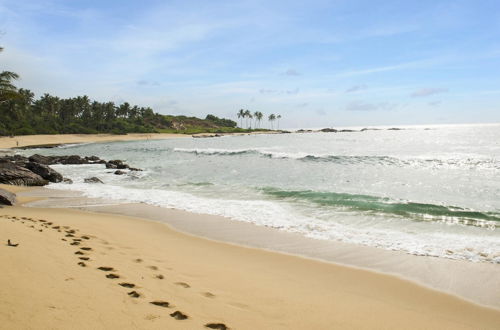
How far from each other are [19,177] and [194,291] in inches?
753

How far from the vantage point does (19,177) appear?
19.0m

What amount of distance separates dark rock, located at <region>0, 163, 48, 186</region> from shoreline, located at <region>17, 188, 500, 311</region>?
29.1 ft

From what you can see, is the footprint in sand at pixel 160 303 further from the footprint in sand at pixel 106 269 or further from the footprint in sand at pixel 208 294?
the footprint in sand at pixel 106 269

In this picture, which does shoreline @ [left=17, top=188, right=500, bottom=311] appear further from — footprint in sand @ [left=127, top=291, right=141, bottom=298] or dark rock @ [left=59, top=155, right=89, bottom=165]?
dark rock @ [left=59, top=155, right=89, bottom=165]

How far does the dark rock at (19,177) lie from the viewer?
18.7m

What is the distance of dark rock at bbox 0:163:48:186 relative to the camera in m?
18.7

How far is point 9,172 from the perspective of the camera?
750 inches

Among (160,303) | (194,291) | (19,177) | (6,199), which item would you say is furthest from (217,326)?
(19,177)

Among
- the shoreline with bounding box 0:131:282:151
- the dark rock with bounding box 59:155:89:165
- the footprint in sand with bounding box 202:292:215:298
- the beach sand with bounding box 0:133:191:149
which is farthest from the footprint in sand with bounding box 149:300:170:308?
the beach sand with bounding box 0:133:191:149

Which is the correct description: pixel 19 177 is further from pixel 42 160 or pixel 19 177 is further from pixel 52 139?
pixel 52 139

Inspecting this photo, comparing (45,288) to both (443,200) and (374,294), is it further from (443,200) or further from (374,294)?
(443,200)

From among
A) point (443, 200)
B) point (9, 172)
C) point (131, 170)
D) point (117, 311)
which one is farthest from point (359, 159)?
point (117, 311)

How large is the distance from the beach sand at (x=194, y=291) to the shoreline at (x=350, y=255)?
41 cm

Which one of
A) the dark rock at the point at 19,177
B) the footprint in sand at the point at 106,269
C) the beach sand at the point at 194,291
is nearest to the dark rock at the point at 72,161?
the dark rock at the point at 19,177
